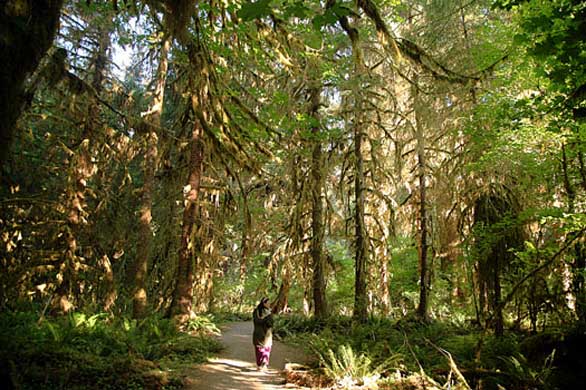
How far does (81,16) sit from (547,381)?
14.1 metres

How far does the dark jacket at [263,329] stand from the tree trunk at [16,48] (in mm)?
6160

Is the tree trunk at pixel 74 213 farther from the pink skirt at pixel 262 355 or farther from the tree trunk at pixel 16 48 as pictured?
the tree trunk at pixel 16 48

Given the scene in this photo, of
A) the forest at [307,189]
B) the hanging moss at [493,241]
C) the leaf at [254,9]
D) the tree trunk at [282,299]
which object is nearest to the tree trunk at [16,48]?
the forest at [307,189]

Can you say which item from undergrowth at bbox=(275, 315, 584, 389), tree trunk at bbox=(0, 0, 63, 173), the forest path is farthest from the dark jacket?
tree trunk at bbox=(0, 0, 63, 173)

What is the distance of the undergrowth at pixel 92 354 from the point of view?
533 centimetres

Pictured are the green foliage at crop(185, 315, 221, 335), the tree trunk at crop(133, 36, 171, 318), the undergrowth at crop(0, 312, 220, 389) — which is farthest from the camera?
the green foliage at crop(185, 315, 221, 335)

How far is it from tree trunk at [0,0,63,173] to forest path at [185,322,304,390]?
5.14 m

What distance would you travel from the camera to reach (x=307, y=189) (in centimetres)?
1173

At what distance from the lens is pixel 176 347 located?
8.11 meters

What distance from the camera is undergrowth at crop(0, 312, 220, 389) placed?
17.5 feet

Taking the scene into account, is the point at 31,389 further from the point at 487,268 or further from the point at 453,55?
the point at 453,55

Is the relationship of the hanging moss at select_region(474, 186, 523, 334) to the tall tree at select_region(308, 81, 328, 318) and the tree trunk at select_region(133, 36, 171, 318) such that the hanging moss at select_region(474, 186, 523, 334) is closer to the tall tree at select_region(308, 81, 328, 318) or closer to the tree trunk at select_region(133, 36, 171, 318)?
the tall tree at select_region(308, 81, 328, 318)

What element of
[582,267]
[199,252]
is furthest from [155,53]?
[582,267]

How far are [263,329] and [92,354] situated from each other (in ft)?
10.3
